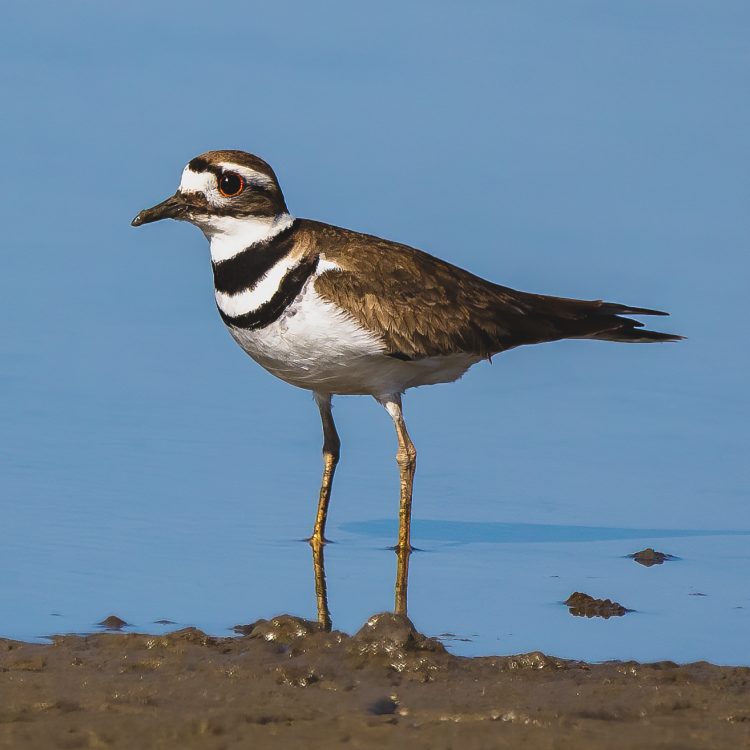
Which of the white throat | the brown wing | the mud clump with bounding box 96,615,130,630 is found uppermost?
the white throat

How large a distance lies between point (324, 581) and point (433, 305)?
1740 millimetres

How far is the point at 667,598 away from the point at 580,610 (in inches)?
20.0

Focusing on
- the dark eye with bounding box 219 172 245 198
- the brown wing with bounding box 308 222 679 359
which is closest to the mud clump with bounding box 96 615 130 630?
the brown wing with bounding box 308 222 679 359

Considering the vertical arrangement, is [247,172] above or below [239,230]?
above

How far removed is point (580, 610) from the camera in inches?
311

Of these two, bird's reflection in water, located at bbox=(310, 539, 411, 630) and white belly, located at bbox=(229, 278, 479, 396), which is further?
white belly, located at bbox=(229, 278, 479, 396)

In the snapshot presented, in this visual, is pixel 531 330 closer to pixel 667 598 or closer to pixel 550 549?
pixel 550 549

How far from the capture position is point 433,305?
364 inches

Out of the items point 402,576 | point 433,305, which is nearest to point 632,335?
point 433,305

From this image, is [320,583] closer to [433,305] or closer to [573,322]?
[433,305]

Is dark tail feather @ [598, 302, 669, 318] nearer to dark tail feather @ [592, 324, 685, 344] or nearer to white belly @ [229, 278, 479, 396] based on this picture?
dark tail feather @ [592, 324, 685, 344]

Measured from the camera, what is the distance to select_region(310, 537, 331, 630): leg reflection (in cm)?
778

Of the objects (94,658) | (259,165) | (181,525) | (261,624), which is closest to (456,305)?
(259,165)

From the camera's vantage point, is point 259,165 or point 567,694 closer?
point 567,694
